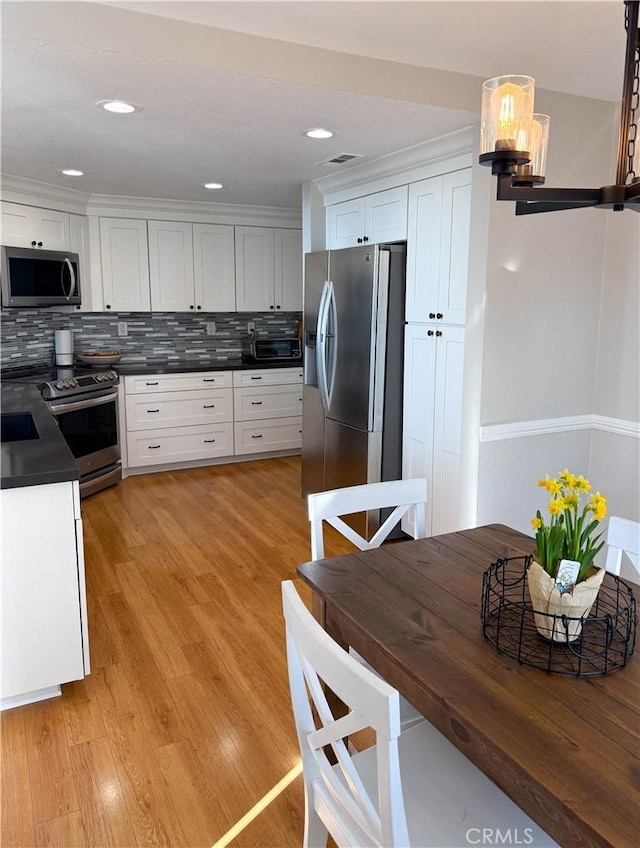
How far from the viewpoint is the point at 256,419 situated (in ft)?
19.0

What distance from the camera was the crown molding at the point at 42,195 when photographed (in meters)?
4.39

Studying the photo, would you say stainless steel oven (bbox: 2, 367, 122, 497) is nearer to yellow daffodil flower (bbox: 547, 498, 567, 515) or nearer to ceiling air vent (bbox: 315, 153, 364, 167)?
ceiling air vent (bbox: 315, 153, 364, 167)

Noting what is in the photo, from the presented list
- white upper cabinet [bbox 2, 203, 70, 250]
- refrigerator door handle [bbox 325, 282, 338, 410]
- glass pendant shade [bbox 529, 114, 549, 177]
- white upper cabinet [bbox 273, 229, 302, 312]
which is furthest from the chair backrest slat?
white upper cabinet [bbox 273, 229, 302, 312]

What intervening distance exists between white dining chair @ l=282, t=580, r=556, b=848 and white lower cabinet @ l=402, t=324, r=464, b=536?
78.3 inches

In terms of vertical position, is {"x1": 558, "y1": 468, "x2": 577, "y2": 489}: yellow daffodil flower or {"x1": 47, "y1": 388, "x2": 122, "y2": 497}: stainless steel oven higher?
{"x1": 558, "y1": 468, "x2": 577, "y2": 489}: yellow daffodil flower

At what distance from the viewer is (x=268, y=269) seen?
5.95m

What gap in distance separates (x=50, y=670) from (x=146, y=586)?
101 centimetres

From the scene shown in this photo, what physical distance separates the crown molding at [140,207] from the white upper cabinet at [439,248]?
2.51 meters

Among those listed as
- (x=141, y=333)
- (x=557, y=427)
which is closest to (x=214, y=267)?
(x=141, y=333)

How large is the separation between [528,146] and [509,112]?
0.09 m

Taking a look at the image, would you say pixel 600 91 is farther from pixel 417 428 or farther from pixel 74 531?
pixel 74 531

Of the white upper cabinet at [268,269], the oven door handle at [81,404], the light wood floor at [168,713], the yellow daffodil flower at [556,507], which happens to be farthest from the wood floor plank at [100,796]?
the white upper cabinet at [268,269]

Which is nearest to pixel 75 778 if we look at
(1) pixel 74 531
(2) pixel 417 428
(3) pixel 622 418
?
(1) pixel 74 531

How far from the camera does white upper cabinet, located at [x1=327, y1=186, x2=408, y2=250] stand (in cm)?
368
